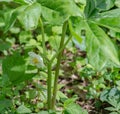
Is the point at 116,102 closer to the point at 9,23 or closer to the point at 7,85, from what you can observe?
the point at 7,85

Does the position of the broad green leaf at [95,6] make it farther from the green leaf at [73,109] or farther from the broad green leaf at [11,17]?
the green leaf at [73,109]

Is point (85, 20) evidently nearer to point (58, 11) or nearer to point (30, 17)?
point (58, 11)

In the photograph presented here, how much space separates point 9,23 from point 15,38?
1.39 meters

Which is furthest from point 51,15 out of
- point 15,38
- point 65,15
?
point 15,38

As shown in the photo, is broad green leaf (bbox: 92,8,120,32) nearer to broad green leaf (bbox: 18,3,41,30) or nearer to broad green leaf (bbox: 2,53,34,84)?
broad green leaf (bbox: 18,3,41,30)

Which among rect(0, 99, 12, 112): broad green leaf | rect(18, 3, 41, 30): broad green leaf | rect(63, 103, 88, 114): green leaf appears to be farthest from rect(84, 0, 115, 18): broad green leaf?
rect(0, 99, 12, 112): broad green leaf

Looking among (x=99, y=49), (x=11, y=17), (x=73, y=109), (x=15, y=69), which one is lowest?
(x=73, y=109)

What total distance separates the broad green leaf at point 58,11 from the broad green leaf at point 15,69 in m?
0.55

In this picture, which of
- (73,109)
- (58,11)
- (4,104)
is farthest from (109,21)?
(4,104)

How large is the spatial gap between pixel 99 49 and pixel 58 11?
8.5 inches

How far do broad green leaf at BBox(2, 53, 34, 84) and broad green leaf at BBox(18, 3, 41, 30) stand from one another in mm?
561

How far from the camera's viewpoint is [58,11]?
4.40 ft

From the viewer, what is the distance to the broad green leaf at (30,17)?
50.4 inches

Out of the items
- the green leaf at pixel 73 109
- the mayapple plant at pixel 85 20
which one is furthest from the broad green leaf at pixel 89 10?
the green leaf at pixel 73 109
